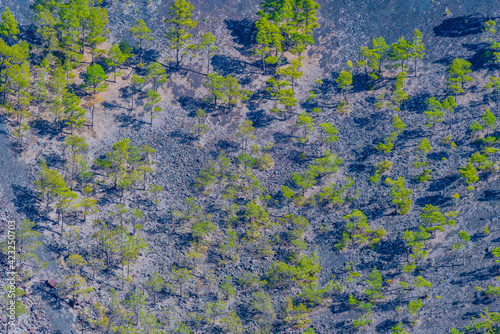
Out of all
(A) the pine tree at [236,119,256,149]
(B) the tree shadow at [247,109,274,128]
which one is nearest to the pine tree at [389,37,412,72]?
(B) the tree shadow at [247,109,274,128]

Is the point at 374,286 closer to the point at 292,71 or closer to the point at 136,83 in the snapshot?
the point at 292,71

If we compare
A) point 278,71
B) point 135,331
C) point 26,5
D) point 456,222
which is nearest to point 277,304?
point 135,331

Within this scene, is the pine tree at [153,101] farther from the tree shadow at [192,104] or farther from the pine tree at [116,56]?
the pine tree at [116,56]

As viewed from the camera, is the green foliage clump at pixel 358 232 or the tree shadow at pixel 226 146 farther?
the tree shadow at pixel 226 146

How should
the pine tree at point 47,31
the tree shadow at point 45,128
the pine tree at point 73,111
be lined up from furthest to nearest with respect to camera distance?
1. the pine tree at point 47,31
2. the pine tree at point 73,111
3. the tree shadow at point 45,128

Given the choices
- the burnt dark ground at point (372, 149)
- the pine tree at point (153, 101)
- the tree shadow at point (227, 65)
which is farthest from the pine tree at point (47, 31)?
the tree shadow at point (227, 65)

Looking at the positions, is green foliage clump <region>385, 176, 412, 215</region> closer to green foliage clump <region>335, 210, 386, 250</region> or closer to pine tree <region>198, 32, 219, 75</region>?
green foliage clump <region>335, 210, 386, 250</region>

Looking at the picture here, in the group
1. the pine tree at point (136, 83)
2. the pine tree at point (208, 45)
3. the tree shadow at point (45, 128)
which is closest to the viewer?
the tree shadow at point (45, 128)
